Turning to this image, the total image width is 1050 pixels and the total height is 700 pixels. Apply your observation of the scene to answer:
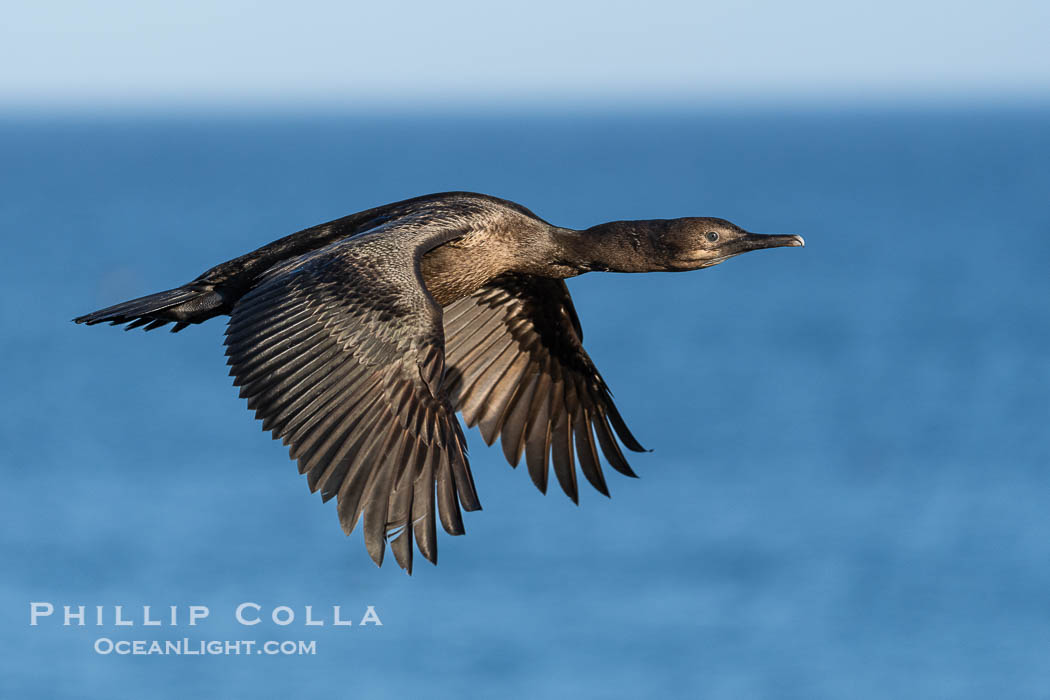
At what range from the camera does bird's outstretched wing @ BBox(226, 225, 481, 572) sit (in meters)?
7.11

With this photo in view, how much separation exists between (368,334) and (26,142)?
17087 centimetres

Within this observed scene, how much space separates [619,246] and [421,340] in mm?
1832

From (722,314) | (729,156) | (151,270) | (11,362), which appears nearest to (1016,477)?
(722,314)

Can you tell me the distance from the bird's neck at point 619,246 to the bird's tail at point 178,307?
2.03 m

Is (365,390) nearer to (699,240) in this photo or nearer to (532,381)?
(699,240)

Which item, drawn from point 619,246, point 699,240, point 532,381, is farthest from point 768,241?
point 532,381

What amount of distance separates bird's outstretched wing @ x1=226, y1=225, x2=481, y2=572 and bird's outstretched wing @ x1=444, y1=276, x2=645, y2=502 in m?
2.15

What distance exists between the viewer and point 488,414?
9.85 m

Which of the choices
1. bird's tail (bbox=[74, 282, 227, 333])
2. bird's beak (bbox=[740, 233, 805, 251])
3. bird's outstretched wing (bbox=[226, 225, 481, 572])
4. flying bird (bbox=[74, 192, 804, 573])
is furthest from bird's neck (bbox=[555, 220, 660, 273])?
bird's tail (bbox=[74, 282, 227, 333])

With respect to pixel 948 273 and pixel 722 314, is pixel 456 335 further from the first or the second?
pixel 948 273

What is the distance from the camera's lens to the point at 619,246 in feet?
28.9

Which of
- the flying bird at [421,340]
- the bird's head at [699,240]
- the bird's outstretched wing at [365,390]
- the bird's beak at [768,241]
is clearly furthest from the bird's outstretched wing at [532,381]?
the bird's outstretched wing at [365,390]

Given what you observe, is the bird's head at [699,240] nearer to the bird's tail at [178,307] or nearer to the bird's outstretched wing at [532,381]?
the bird's outstretched wing at [532,381]

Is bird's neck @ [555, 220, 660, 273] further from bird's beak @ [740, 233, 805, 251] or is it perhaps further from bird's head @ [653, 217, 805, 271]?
bird's beak @ [740, 233, 805, 251]
